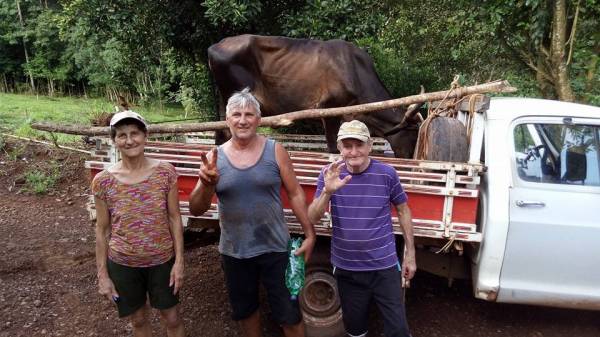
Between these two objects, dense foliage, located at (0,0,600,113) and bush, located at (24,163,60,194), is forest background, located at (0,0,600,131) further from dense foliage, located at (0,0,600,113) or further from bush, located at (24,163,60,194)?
bush, located at (24,163,60,194)

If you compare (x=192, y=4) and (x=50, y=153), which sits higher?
(x=192, y=4)

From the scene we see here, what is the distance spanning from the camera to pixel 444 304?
4.36 metres

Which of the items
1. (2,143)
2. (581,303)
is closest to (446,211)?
(581,303)

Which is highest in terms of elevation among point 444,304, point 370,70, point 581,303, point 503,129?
point 370,70

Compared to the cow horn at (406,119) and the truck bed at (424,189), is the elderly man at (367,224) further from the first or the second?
the cow horn at (406,119)

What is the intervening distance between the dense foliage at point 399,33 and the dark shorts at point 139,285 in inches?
155

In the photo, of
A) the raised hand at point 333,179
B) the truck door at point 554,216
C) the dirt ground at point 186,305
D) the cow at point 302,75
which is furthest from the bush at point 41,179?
the truck door at point 554,216

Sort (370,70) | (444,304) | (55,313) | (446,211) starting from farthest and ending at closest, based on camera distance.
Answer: (370,70), (444,304), (55,313), (446,211)

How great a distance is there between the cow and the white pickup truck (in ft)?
5.93

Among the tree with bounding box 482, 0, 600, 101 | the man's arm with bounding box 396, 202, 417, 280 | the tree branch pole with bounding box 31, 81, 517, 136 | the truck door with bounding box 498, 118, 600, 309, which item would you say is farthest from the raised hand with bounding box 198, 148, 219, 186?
the tree with bounding box 482, 0, 600, 101

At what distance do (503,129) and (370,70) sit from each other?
237 cm

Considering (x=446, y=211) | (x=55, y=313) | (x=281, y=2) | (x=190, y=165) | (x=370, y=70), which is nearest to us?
(x=446, y=211)

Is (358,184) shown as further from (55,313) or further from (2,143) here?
(2,143)

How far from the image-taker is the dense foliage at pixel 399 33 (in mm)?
6219
